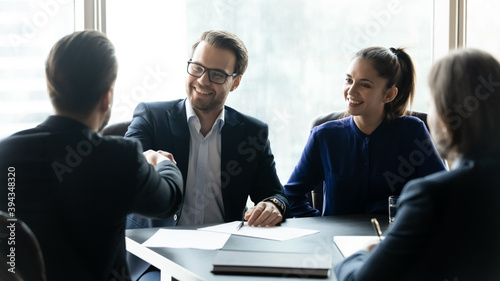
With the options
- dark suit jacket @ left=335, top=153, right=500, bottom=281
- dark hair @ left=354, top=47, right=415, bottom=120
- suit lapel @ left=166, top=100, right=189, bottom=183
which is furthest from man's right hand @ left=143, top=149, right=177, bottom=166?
dark hair @ left=354, top=47, right=415, bottom=120

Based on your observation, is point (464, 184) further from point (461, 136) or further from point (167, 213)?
point (167, 213)

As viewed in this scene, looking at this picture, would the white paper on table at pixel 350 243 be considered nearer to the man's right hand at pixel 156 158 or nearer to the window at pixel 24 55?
the man's right hand at pixel 156 158

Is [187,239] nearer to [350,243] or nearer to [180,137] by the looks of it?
[350,243]

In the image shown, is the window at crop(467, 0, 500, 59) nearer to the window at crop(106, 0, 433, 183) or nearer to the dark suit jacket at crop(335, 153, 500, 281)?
the window at crop(106, 0, 433, 183)

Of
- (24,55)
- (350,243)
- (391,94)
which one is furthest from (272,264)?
(24,55)

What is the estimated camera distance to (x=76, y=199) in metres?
1.21

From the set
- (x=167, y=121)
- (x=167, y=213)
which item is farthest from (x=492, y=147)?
(x=167, y=121)

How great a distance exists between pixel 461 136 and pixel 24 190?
941 mm

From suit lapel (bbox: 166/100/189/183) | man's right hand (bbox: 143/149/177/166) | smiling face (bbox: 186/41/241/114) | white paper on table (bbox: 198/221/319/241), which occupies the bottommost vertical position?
white paper on table (bbox: 198/221/319/241)

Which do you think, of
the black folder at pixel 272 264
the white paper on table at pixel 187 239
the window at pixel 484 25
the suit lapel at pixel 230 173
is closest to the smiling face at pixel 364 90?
the suit lapel at pixel 230 173

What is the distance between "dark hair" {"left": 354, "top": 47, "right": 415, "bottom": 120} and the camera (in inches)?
95.7

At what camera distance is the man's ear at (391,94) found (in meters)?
2.47

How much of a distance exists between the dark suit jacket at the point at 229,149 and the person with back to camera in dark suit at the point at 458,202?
106cm

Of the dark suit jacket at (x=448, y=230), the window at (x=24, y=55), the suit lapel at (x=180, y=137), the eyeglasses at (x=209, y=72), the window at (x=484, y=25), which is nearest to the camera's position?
the dark suit jacket at (x=448, y=230)
